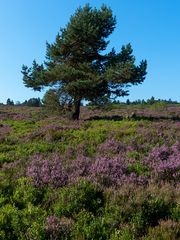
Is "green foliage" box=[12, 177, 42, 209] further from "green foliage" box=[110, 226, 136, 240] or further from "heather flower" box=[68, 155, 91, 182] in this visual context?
"green foliage" box=[110, 226, 136, 240]

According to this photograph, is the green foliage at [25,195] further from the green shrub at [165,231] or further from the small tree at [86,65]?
the small tree at [86,65]

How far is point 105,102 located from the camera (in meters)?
28.9

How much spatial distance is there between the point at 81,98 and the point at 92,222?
2190cm

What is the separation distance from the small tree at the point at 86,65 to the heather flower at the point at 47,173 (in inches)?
592

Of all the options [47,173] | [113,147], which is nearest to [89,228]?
[47,173]

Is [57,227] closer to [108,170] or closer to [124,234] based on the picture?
[124,234]

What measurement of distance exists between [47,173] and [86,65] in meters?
18.2

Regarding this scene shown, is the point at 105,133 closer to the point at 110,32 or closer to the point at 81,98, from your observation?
the point at 81,98

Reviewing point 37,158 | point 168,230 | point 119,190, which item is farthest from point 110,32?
point 168,230

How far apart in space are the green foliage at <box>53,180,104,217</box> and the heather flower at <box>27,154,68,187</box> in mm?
827

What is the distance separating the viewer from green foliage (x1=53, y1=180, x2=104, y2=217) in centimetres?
816

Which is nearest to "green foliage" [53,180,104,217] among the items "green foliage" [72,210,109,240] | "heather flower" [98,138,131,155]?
"green foliage" [72,210,109,240]

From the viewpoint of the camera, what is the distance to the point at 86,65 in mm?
27875

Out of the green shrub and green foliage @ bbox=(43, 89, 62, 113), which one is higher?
green foliage @ bbox=(43, 89, 62, 113)
